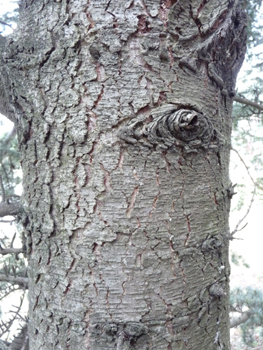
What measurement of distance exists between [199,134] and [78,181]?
261 millimetres

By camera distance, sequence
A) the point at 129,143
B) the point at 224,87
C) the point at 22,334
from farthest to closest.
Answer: the point at 22,334 < the point at 224,87 < the point at 129,143

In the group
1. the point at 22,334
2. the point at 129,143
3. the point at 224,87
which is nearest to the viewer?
the point at 129,143

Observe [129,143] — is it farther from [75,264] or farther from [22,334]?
[22,334]

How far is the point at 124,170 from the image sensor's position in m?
0.58

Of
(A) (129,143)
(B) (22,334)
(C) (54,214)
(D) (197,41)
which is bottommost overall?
(B) (22,334)

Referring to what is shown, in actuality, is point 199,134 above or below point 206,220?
above

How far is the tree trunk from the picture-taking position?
0.58 meters

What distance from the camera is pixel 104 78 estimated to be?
59cm

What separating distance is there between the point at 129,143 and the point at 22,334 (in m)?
1.18

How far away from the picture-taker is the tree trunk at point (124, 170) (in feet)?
1.91

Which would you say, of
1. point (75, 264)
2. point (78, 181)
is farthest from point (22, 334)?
point (78, 181)

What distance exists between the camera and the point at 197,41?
0.64 meters

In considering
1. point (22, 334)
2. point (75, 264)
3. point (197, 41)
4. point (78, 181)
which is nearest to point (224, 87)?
point (197, 41)

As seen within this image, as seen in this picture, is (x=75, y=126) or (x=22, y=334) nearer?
(x=75, y=126)
